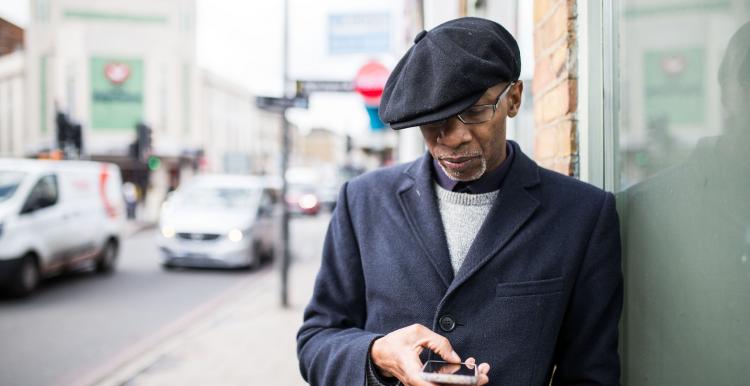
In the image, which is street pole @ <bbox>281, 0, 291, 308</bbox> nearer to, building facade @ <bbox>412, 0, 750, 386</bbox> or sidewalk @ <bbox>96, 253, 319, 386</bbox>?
sidewalk @ <bbox>96, 253, 319, 386</bbox>

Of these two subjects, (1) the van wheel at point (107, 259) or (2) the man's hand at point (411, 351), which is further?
(1) the van wheel at point (107, 259)

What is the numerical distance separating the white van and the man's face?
7994 millimetres

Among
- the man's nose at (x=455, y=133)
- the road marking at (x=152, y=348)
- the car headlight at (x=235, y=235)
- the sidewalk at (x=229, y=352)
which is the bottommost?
the road marking at (x=152, y=348)

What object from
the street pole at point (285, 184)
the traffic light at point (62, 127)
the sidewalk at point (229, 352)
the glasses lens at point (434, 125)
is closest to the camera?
the glasses lens at point (434, 125)

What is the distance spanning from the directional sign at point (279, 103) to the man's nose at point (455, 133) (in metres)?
6.12

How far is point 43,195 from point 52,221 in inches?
16.6

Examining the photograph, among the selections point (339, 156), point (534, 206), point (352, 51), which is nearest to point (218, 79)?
point (352, 51)

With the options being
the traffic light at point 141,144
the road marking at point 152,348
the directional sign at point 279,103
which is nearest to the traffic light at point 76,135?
the traffic light at point 141,144

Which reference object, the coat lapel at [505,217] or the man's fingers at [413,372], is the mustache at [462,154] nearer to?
the coat lapel at [505,217]

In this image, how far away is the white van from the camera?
25.4 feet

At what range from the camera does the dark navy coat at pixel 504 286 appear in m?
1.36

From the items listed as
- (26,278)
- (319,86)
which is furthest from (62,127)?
(319,86)

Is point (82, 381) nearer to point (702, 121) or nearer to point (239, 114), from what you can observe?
point (702, 121)

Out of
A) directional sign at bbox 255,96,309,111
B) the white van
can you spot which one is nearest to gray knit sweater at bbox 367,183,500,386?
directional sign at bbox 255,96,309,111
